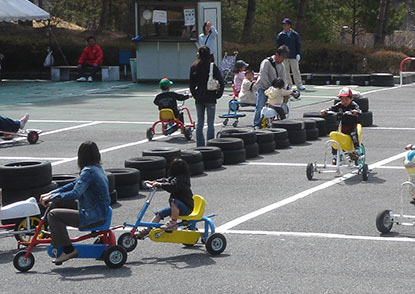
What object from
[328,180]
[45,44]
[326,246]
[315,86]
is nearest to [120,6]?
[45,44]

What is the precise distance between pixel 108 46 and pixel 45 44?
2.80 meters

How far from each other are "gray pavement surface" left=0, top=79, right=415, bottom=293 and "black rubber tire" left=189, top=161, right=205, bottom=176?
0.66 feet

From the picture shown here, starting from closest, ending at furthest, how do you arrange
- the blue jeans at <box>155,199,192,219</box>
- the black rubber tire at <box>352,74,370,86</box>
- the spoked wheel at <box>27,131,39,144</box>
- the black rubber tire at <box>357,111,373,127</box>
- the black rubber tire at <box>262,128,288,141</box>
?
the blue jeans at <box>155,199,192,219</box> < the black rubber tire at <box>262,128,288,141</box> < the spoked wheel at <box>27,131,39,144</box> < the black rubber tire at <box>357,111,373,127</box> < the black rubber tire at <box>352,74,370,86</box>

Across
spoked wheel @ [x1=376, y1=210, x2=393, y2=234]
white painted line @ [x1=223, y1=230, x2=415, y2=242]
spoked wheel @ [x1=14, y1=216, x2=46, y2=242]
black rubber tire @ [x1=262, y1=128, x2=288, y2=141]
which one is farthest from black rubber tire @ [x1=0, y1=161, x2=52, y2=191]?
black rubber tire @ [x1=262, y1=128, x2=288, y2=141]

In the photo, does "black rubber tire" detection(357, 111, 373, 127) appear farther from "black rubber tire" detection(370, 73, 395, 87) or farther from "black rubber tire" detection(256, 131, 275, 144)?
"black rubber tire" detection(370, 73, 395, 87)

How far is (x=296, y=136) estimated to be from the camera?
16.8m

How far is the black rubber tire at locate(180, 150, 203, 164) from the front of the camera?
13.5 metres

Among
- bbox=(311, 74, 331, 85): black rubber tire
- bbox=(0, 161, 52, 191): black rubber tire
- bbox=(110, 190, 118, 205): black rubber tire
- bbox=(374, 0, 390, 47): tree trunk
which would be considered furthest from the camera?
bbox=(374, 0, 390, 47): tree trunk

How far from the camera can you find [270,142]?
15781 millimetres

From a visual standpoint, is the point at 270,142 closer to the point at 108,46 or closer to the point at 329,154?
the point at 329,154

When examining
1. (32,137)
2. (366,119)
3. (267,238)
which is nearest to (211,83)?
(32,137)

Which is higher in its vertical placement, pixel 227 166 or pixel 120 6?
pixel 120 6

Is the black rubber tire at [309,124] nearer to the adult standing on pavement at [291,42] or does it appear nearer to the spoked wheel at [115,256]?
the adult standing on pavement at [291,42]

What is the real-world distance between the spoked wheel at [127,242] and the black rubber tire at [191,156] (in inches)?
182
